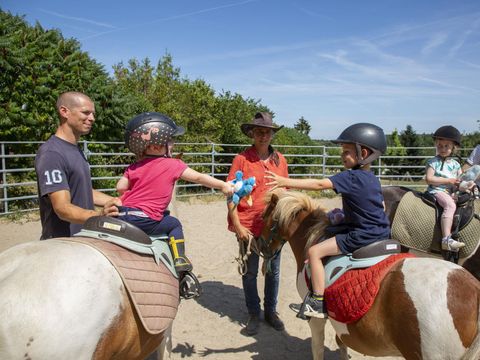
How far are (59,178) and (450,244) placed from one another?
3.67 meters

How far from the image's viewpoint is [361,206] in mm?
2689

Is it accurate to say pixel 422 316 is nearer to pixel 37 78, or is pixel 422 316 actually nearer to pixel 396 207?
pixel 396 207

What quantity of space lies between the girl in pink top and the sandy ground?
1.66 m

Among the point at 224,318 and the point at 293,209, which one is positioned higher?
the point at 293,209

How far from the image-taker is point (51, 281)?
1.74m

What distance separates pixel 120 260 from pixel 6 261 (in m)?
0.56

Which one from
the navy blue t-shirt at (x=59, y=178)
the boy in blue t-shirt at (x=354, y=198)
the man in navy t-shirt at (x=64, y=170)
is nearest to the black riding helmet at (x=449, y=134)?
the boy in blue t-shirt at (x=354, y=198)

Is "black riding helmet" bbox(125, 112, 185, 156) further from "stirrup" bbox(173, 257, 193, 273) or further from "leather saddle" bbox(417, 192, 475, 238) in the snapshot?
"leather saddle" bbox(417, 192, 475, 238)

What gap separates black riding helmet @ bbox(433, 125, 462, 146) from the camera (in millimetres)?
4133

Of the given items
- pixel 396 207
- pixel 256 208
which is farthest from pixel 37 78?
pixel 396 207

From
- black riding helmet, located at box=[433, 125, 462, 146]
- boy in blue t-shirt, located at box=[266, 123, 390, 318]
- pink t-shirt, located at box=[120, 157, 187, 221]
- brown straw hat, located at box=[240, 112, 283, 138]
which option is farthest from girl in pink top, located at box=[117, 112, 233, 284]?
black riding helmet, located at box=[433, 125, 462, 146]

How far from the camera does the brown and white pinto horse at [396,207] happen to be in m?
3.79

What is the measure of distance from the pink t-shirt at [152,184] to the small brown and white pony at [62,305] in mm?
581

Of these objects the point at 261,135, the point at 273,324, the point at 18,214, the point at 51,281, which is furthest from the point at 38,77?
the point at 51,281
